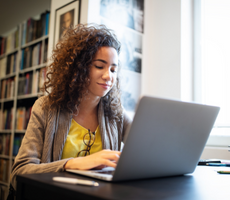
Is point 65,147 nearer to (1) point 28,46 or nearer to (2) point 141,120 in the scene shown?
(2) point 141,120

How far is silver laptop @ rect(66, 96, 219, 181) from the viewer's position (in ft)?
1.82

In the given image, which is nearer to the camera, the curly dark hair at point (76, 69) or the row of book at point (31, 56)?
the curly dark hair at point (76, 69)

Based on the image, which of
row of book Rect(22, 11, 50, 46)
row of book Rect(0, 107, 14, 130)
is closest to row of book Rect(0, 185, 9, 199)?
row of book Rect(0, 107, 14, 130)

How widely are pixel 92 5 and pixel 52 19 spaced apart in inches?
21.2

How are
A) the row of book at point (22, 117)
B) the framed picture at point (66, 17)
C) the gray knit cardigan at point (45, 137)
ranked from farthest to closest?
→ the row of book at point (22, 117), the framed picture at point (66, 17), the gray knit cardigan at point (45, 137)

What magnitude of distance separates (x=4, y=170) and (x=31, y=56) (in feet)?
4.65

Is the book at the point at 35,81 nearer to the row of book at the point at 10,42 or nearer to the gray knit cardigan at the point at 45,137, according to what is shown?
the row of book at the point at 10,42

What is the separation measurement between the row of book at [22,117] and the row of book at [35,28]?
82 centimetres

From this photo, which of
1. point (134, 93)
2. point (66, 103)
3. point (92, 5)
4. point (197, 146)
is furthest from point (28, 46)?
point (197, 146)

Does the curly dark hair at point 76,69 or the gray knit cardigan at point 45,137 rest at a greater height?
the curly dark hair at point 76,69

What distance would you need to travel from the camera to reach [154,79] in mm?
2316

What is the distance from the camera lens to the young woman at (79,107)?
3.49 feet

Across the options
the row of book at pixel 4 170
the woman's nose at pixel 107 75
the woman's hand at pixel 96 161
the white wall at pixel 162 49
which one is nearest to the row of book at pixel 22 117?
the row of book at pixel 4 170

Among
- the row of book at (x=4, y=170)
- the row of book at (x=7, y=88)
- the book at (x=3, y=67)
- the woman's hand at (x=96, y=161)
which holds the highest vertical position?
the book at (x=3, y=67)
